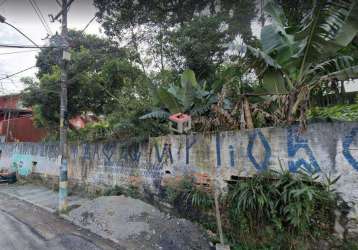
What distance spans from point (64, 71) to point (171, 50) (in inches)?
161

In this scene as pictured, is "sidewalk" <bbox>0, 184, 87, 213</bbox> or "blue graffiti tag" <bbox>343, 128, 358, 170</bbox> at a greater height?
"blue graffiti tag" <bbox>343, 128, 358, 170</bbox>

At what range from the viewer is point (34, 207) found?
8977mm

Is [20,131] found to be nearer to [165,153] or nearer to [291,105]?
[165,153]

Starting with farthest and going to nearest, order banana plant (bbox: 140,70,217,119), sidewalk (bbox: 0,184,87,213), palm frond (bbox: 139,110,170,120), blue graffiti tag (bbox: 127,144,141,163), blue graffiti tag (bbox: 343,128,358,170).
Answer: sidewalk (bbox: 0,184,87,213)
blue graffiti tag (bbox: 127,144,141,163)
palm frond (bbox: 139,110,170,120)
banana plant (bbox: 140,70,217,119)
blue graffiti tag (bbox: 343,128,358,170)

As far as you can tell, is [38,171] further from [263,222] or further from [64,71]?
[263,222]

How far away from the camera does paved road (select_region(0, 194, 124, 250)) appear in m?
5.43

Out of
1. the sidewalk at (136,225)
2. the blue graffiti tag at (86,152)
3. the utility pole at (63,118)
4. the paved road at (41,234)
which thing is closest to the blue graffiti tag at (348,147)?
the sidewalk at (136,225)

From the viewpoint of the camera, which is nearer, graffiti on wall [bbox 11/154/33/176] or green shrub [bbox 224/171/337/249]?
green shrub [bbox 224/171/337/249]

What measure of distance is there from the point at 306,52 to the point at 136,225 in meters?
5.20

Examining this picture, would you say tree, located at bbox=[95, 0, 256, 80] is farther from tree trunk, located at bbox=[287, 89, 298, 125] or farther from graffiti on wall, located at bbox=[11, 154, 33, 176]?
graffiti on wall, located at bbox=[11, 154, 33, 176]

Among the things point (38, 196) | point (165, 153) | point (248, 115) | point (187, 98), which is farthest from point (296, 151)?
point (38, 196)

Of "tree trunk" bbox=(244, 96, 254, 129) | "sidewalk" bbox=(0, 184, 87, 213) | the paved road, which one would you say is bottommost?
the paved road

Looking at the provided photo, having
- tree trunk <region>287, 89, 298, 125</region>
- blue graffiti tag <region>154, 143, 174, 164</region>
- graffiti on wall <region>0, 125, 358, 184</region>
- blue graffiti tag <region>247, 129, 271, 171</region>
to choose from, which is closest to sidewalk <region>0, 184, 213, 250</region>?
graffiti on wall <region>0, 125, 358, 184</region>

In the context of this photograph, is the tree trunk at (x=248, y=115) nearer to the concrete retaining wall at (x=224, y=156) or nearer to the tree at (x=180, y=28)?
the concrete retaining wall at (x=224, y=156)
